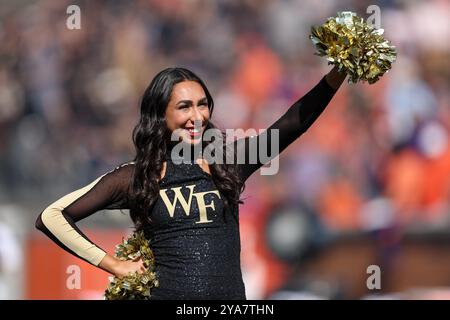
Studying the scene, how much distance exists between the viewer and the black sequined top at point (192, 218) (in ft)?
10.6

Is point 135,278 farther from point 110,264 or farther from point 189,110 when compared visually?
point 189,110

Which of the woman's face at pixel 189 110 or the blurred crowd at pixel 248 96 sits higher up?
the blurred crowd at pixel 248 96

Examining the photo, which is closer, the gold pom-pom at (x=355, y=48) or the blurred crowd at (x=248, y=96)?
the gold pom-pom at (x=355, y=48)

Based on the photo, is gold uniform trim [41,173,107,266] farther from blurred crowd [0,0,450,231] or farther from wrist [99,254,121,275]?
blurred crowd [0,0,450,231]

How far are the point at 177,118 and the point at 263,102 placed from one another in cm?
401

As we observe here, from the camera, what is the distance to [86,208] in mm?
3367

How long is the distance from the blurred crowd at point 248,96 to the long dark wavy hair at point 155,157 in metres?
3.50

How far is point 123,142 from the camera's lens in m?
7.56

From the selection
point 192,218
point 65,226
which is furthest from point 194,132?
point 65,226

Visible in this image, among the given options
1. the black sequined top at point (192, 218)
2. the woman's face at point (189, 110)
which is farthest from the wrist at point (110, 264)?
the woman's face at point (189, 110)

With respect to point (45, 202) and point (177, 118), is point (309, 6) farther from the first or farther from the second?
point (177, 118)

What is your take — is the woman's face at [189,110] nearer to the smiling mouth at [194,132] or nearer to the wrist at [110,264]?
the smiling mouth at [194,132]

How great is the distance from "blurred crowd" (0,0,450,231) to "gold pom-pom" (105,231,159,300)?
11.3ft

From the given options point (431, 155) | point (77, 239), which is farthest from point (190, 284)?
point (431, 155)
